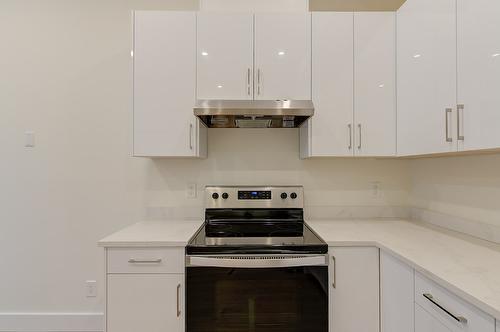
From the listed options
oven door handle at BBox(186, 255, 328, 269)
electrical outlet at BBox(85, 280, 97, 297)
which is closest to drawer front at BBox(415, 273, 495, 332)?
oven door handle at BBox(186, 255, 328, 269)

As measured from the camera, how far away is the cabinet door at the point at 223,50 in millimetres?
1874

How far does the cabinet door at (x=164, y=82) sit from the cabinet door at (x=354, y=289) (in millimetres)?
1159

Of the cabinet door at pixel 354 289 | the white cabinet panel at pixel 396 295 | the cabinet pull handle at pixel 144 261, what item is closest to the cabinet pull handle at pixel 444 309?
the white cabinet panel at pixel 396 295

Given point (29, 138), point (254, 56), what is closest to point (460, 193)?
point (254, 56)

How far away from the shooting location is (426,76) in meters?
1.54

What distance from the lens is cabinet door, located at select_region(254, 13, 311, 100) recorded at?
74.2 inches

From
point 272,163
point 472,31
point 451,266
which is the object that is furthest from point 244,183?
point 472,31

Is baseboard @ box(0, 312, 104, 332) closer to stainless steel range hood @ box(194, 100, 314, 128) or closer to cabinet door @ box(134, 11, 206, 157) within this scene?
cabinet door @ box(134, 11, 206, 157)

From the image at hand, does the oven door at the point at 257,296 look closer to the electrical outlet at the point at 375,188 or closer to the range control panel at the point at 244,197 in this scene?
the range control panel at the point at 244,197

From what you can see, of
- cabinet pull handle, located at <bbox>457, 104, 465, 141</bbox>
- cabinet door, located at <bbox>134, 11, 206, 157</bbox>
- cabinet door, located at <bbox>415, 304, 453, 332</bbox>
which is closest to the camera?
cabinet door, located at <bbox>415, 304, 453, 332</bbox>

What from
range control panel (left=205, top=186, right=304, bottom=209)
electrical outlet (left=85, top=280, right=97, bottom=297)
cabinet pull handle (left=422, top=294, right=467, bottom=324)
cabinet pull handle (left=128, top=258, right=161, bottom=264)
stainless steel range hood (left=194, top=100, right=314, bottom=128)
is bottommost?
electrical outlet (left=85, top=280, right=97, bottom=297)

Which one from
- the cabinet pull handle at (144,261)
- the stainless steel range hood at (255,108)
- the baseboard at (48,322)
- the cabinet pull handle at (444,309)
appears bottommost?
the baseboard at (48,322)

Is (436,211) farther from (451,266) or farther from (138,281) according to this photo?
(138,281)

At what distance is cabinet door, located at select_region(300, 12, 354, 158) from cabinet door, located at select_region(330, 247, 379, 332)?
0.66 metres
